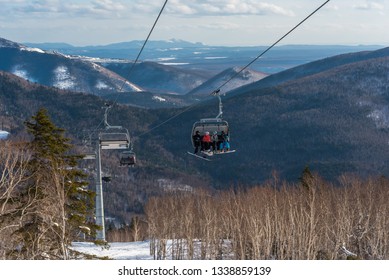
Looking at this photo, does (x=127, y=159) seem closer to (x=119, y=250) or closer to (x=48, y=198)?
(x=119, y=250)

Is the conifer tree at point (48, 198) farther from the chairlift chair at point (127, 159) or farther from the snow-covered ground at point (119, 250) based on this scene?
the snow-covered ground at point (119, 250)

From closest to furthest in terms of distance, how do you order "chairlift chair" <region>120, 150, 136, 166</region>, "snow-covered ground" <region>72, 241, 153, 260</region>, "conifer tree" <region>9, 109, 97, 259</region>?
"conifer tree" <region>9, 109, 97, 259</region> → "chairlift chair" <region>120, 150, 136, 166</region> → "snow-covered ground" <region>72, 241, 153, 260</region>

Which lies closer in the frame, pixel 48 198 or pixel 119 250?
pixel 48 198

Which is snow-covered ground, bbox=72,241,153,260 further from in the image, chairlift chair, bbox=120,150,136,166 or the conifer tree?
the conifer tree

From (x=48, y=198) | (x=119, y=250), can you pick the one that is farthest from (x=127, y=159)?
(x=48, y=198)

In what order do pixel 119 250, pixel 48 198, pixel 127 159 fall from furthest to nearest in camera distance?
pixel 119 250 → pixel 127 159 → pixel 48 198

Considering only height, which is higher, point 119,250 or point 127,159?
point 127,159

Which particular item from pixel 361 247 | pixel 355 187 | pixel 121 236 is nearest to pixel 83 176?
pixel 361 247

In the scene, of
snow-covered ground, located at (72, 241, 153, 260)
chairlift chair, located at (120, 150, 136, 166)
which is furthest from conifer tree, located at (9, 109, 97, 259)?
snow-covered ground, located at (72, 241, 153, 260)

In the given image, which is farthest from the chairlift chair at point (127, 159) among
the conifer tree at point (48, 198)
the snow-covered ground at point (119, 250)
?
the conifer tree at point (48, 198)
